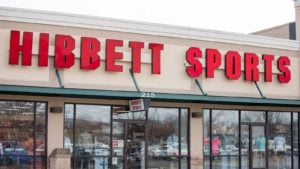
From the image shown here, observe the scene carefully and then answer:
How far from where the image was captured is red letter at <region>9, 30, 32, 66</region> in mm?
18594

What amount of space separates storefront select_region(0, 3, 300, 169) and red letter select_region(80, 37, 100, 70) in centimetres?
4

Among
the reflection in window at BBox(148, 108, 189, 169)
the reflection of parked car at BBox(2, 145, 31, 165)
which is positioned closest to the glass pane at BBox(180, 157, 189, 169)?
the reflection in window at BBox(148, 108, 189, 169)

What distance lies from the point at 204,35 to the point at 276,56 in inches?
159

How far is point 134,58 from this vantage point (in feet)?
68.1

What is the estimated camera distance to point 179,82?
2180cm

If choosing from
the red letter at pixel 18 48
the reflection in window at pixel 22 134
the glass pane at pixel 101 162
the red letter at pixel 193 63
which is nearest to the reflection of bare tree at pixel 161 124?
the red letter at pixel 193 63

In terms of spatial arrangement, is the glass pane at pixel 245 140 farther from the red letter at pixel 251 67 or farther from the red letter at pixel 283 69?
the red letter at pixel 283 69

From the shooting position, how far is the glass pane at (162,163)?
2158 cm

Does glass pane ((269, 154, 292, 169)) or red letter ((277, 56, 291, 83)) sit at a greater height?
red letter ((277, 56, 291, 83))

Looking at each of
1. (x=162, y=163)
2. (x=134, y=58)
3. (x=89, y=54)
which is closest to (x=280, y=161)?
(x=162, y=163)

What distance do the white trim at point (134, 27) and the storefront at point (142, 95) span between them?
4 cm

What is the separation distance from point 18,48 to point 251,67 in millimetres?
10081

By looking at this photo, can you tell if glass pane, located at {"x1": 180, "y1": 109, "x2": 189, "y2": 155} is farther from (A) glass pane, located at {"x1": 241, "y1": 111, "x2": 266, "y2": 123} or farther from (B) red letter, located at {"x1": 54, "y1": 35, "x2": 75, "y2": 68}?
(B) red letter, located at {"x1": 54, "y1": 35, "x2": 75, "y2": 68}

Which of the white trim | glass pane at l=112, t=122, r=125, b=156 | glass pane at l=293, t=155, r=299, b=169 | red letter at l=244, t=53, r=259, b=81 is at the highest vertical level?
the white trim
